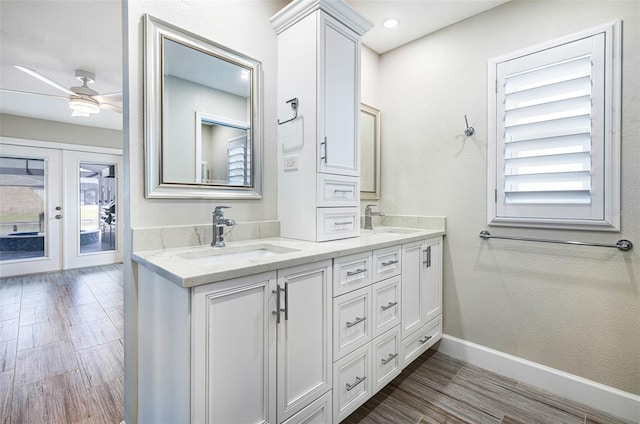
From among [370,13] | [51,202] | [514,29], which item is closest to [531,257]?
[514,29]

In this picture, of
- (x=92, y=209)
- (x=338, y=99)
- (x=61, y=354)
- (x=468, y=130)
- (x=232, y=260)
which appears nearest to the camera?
(x=232, y=260)

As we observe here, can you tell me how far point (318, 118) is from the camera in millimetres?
1702

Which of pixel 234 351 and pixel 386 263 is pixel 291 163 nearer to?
pixel 386 263

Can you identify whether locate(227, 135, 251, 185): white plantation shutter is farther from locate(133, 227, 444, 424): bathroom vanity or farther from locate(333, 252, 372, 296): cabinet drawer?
locate(333, 252, 372, 296): cabinet drawer

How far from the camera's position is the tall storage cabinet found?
1.71 meters

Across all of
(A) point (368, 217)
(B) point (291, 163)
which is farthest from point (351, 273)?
(A) point (368, 217)

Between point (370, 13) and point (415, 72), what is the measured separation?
608mm

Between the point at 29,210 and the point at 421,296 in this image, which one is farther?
the point at 29,210

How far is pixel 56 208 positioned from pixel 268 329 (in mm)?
5556

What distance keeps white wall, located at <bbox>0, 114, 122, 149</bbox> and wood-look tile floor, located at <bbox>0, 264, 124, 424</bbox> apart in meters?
2.33

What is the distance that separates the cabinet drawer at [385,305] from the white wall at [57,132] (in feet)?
18.9

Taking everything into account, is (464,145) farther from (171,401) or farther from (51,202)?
(51,202)

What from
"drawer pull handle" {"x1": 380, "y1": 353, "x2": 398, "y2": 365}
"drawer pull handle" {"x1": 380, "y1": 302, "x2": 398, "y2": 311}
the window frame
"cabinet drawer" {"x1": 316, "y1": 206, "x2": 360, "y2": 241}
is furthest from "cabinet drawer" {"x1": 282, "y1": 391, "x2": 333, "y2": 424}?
the window frame

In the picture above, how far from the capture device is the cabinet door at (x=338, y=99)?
1.73 m
